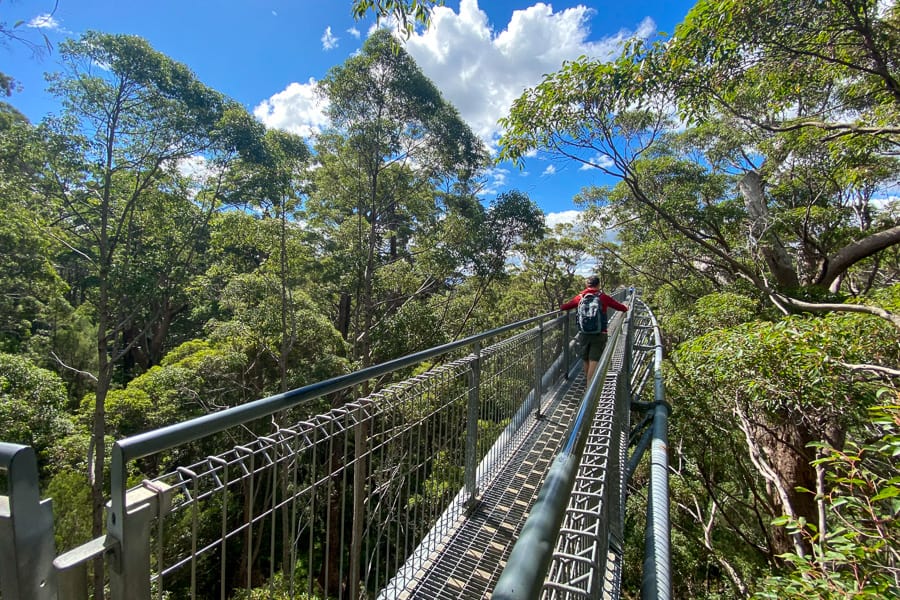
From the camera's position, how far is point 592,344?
471 cm

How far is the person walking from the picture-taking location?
14.9 ft

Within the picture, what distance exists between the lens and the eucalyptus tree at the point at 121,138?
7254mm

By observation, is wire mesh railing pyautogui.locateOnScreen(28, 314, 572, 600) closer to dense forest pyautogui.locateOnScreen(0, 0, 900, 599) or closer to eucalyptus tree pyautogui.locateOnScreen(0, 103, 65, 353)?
dense forest pyautogui.locateOnScreen(0, 0, 900, 599)

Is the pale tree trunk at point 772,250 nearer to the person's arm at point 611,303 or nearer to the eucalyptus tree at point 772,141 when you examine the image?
the eucalyptus tree at point 772,141

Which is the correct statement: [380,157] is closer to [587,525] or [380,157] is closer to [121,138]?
[121,138]

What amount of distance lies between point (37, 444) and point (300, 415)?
5347mm

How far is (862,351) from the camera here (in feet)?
12.6

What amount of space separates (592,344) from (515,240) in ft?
30.1

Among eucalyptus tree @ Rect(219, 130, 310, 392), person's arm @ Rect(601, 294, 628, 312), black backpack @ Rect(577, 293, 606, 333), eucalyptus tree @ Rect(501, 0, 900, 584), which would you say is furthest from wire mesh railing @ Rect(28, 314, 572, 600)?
eucalyptus tree @ Rect(219, 130, 310, 392)

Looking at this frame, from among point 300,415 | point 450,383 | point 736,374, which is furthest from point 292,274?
point 736,374

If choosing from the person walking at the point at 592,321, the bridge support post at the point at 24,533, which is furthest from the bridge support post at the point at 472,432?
the person walking at the point at 592,321

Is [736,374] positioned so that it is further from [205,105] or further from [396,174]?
[205,105]

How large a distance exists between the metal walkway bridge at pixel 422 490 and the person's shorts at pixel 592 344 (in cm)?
47

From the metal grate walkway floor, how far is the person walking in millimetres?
1313
